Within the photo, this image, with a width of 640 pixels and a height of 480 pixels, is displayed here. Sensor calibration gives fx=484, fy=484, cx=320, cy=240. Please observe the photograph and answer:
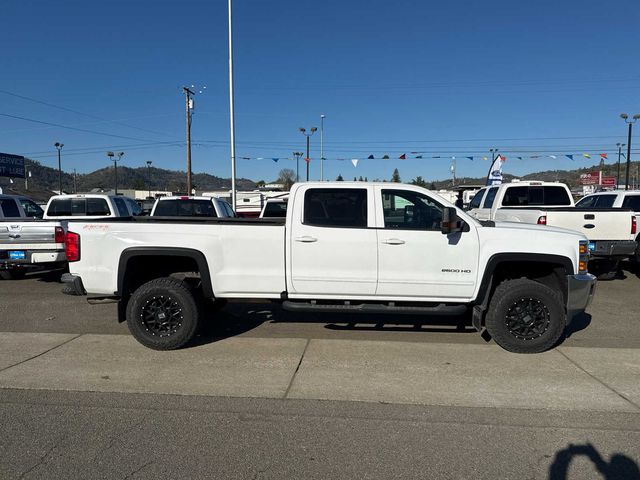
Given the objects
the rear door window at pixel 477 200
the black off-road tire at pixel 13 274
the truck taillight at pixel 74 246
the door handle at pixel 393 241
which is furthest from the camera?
the rear door window at pixel 477 200

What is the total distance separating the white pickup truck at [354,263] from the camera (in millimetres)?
5574

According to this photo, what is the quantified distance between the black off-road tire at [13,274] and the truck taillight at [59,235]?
2603 millimetres

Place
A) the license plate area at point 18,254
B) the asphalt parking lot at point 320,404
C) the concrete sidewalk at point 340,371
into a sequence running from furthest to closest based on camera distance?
the license plate area at point 18,254
the concrete sidewalk at point 340,371
the asphalt parking lot at point 320,404

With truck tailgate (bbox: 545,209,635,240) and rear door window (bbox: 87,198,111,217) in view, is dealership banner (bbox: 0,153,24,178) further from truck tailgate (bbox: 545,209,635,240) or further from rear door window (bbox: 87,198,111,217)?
truck tailgate (bbox: 545,209,635,240)

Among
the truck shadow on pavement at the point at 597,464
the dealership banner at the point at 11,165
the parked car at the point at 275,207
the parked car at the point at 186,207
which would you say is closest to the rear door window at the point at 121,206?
the parked car at the point at 186,207

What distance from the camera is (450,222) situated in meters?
5.42

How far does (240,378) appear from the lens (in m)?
4.95

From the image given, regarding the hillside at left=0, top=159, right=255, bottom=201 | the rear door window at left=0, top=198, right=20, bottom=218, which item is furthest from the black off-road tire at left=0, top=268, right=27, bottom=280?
the hillside at left=0, top=159, right=255, bottom=201

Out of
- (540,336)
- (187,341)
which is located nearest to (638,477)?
(540,336)

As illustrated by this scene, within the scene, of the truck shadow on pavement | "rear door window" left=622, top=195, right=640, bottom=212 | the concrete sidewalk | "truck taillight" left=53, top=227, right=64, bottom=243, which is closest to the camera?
the truck shadow on pavement

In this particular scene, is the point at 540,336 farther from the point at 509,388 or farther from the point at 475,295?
the point at 509,388

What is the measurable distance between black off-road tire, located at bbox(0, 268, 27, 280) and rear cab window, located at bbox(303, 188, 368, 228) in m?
8.75

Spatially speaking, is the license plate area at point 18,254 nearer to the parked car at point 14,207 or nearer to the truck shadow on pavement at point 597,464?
the parked car at point 14,207

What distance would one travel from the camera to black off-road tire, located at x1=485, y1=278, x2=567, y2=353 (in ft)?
18.1
